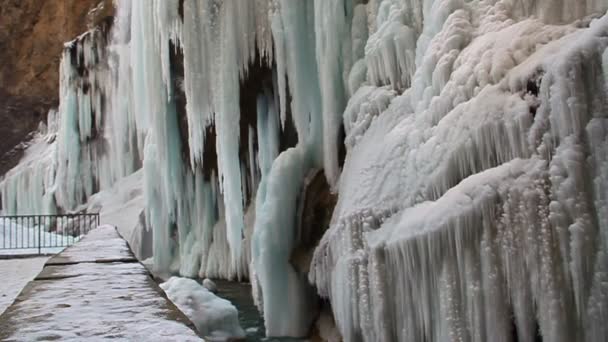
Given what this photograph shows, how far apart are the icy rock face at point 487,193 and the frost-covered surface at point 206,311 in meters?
1.85

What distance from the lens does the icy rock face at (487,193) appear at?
3.69 m

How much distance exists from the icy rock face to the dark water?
1.90m

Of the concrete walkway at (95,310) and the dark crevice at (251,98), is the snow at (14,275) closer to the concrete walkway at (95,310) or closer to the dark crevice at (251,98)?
the concrete walkway at (95,310)

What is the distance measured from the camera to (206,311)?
24.5 ft

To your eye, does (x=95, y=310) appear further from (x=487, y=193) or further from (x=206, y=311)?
(x=206, y=311)

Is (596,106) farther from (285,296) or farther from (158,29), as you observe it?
(158,29)

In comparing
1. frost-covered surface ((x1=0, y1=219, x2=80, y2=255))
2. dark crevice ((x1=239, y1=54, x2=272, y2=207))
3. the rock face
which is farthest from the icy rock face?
the rock face

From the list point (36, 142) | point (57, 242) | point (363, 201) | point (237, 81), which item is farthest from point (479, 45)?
point (36, 142)

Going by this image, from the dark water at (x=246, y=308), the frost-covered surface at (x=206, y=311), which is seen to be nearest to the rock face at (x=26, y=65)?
the dark water at (x=246, y=308)

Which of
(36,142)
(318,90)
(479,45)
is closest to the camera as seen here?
(479,45)

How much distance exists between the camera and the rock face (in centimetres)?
2730

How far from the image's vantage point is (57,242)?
609 inches

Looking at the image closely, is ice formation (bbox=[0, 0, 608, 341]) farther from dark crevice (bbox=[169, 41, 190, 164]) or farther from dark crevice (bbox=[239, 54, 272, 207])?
dark crevice (bbox=[169, 41, 190, 164])

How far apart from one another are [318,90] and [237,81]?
75.6 inches
